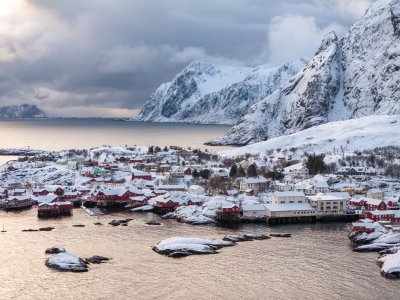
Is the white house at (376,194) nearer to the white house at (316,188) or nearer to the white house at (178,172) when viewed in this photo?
the white house at (316,188)

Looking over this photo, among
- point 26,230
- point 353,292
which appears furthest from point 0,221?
point 353,292

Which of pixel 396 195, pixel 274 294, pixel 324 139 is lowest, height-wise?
pixel 274 294

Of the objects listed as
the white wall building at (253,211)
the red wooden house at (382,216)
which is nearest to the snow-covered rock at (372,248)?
the red wooden house at (382,216)

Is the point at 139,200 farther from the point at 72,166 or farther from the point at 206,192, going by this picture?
the point at 72,166

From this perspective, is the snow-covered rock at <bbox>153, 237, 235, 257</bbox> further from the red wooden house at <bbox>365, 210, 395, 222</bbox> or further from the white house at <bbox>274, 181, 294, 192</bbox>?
the white house at <bbox>274, 181, 294, 192</bbox>

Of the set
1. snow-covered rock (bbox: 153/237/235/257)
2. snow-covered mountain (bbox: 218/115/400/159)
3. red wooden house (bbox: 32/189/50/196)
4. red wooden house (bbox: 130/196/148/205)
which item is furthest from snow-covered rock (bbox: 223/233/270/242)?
snow-covered mountain (bbox: 218/115/400/159)

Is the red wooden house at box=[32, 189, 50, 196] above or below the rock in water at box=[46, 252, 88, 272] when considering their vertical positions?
above

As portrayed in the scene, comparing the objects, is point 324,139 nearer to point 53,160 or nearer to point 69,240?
point 53,160
